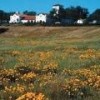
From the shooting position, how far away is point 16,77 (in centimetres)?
1521

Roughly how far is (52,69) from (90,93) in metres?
5.91

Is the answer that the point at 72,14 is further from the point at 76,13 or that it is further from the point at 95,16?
the point at 95,16

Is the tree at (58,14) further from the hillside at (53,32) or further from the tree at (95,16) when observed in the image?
the hillside at (53,32)

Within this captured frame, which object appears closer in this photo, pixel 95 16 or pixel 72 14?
pixel 72 14

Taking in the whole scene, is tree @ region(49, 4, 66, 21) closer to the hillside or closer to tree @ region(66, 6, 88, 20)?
tree @ region(66, 6, 88, 20)

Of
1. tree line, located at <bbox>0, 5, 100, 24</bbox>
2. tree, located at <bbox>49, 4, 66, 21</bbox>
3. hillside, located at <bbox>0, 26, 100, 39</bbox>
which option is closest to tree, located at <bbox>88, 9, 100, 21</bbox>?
tree line, located at <bbox>0, 5, 100, 24</bbox>

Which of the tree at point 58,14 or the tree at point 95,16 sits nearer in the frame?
the tree at point 58,14

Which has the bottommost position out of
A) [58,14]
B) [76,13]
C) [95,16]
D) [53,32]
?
[95,16]

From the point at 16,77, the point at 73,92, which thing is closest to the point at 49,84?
the point at 73,92

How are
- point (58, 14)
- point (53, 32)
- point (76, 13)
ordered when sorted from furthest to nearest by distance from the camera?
point (76, 13) → point (58, 14) → point (53, 32)

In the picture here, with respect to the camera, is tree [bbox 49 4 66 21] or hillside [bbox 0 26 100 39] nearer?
hillside [bbox 0 26 100 39]

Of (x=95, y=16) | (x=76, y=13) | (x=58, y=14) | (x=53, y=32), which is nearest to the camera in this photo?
(x=53, y=32)

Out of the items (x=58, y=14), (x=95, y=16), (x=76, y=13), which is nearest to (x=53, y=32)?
(x=58, y=14)

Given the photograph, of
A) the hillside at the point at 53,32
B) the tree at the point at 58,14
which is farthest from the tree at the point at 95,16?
the hillside at the point at 53,32
